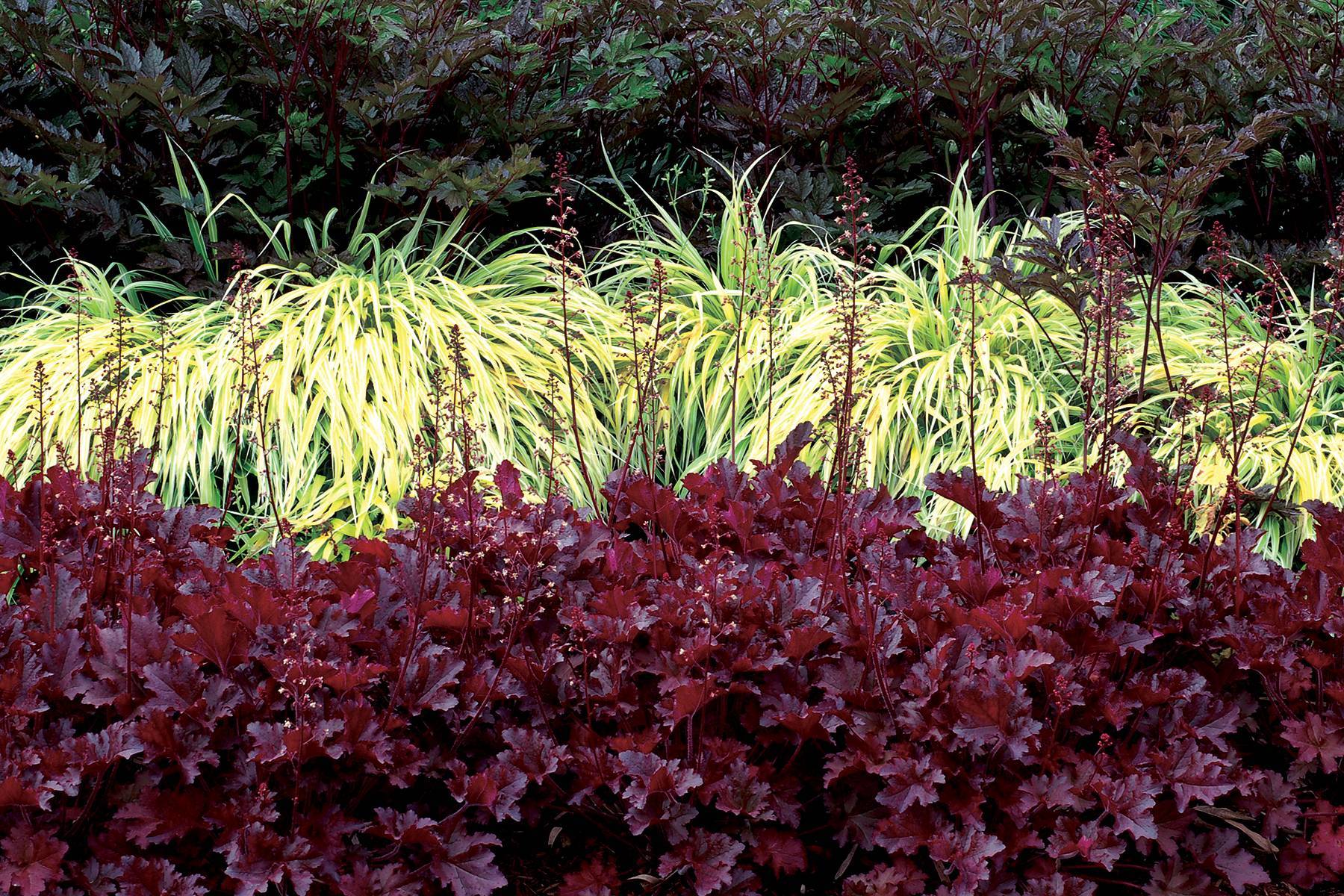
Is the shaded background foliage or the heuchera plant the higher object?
the shaded background foliage

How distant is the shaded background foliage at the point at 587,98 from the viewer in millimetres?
4328

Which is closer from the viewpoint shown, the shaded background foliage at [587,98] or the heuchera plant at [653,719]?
the heuchera plant at [653,719]

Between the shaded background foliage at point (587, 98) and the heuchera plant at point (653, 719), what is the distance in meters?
2.14

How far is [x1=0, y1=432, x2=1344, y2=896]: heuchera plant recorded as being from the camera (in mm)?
1999

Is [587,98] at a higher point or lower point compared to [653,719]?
higher

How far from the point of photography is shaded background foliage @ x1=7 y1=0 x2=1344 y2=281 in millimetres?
4328

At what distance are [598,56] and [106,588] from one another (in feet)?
9.82

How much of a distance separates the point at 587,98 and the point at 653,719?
9.44 feet

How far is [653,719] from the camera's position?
2252mm

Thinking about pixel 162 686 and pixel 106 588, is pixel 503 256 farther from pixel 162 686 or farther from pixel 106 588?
pixel 162 686

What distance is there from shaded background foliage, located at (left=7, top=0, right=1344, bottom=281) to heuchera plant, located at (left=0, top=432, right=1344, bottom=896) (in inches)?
84.3

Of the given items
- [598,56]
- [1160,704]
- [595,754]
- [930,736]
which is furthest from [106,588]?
[598,56]

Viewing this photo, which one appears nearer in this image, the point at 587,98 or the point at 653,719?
the point at 653,719

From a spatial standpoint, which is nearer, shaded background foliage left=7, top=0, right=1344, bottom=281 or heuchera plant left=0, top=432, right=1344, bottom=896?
heuchera plant left=0, top=432, right=1344, bottom=896
